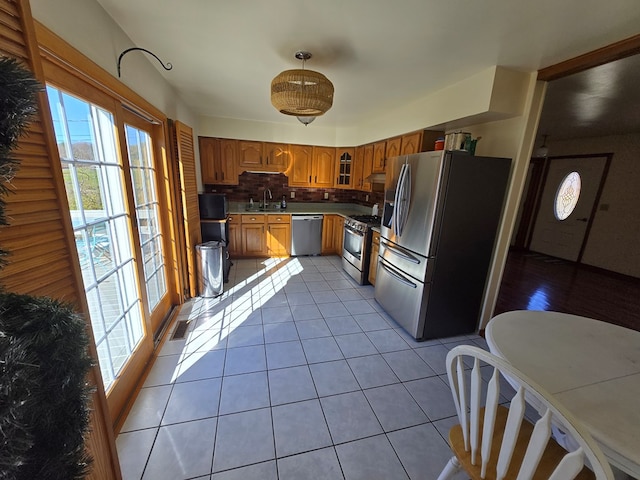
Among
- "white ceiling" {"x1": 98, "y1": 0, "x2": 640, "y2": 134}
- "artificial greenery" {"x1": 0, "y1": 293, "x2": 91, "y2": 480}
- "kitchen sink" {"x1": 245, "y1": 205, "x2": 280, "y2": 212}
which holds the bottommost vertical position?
"kitchen sink" {"x1": 245, "y1": 205, "x2": 280, "y2": 212}

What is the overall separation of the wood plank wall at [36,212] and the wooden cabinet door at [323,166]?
4.12m

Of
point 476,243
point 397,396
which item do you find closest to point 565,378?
point 397,396

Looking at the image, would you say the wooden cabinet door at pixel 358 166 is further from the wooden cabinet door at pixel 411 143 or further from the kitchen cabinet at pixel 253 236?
the kitchen cabinet at pixel 253 236

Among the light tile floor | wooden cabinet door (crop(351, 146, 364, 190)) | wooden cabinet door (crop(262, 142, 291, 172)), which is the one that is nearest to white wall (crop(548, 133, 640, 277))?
the light tile floor

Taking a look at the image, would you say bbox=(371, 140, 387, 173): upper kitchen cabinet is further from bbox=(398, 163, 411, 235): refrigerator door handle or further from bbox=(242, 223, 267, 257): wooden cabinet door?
bbox=(242, 223, 267, 257): wooden cabinet door

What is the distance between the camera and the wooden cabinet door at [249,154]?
4373 millimetres

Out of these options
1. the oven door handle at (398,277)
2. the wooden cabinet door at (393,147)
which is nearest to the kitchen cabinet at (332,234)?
the wooden cabinet door at (393,147)

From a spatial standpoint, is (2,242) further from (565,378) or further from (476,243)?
(476,243)

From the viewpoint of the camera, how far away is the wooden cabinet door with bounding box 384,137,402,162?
3.37 meters

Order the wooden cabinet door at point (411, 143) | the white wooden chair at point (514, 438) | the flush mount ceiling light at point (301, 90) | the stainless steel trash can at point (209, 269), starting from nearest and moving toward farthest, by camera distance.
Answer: the white wooden chair at point (514, 438)
the flush mount ceiling light at point (301, 90)
the wooden cabinet door at point (411, 143)
the stainless steel trash can at point (209, 269)

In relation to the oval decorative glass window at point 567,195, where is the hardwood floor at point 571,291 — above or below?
below

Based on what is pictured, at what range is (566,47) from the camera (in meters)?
1.70

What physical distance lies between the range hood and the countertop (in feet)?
2.47

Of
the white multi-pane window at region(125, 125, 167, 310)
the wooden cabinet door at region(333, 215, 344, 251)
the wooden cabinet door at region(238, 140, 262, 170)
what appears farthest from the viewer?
the wooden cabinet door at region(333, 215, 344, 251)
